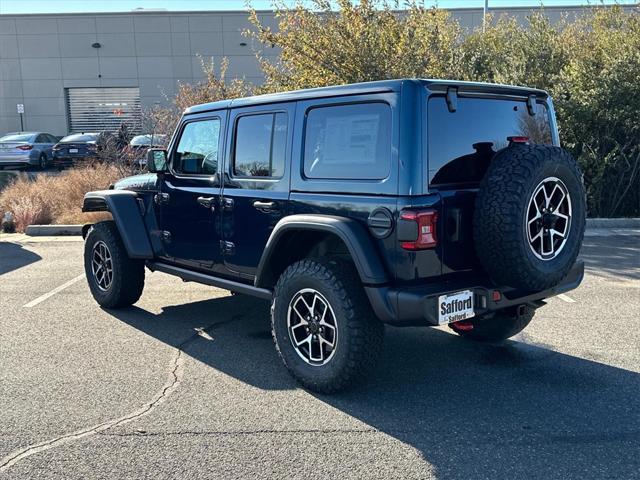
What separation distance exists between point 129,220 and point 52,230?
6.61 m

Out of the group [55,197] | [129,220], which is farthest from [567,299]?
[55,197]

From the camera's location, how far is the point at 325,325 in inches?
151

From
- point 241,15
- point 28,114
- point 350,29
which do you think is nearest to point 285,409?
point 350,29

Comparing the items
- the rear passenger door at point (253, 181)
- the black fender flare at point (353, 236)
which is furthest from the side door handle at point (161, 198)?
the black fender flare at point (353, 236)

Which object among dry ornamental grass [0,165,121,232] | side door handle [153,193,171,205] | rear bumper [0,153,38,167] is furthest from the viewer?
rear bumper [0,153,38,167]

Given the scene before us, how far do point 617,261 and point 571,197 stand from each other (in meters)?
4.83

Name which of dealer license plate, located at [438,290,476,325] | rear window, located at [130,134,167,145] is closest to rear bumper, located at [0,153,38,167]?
rear window, located at [130,134,167,145]

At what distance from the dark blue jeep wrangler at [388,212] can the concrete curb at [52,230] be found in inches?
299

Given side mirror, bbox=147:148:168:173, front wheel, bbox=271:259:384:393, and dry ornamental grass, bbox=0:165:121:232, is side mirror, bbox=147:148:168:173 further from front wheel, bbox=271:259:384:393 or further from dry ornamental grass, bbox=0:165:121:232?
dry ornamental grass, bbox=0:165:121:232

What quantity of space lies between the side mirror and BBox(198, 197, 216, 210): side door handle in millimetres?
721

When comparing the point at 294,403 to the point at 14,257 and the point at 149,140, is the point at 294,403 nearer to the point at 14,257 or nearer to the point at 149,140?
the point at 14,257

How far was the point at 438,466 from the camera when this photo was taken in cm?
303

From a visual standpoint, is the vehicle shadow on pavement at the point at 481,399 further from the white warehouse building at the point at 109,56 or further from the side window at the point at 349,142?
the white warehouse building at the point at 109,56

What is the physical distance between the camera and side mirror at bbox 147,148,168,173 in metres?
5.30
